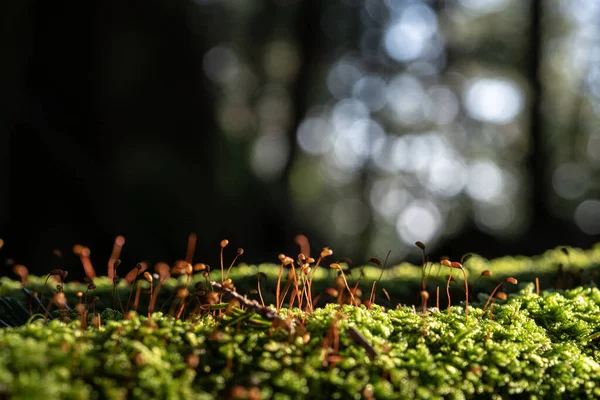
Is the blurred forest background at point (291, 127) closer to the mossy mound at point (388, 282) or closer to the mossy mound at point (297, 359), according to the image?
the mossy mound at point (388, 282)

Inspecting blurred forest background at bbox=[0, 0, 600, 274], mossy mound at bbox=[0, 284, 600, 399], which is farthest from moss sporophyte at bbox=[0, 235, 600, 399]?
blurred forest background at bbox=[0, 0, 600, 274]

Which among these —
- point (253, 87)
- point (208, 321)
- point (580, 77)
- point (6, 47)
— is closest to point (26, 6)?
point (6, 47)

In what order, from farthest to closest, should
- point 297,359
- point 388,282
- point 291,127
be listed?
point 291,127 < point 388,282 < point 297,359

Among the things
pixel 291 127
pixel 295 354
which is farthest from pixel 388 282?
pixel 291 127

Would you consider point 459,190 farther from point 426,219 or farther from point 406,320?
point 406,320

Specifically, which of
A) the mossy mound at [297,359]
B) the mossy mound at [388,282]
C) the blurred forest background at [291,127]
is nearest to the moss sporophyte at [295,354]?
the mossy mound at [297,359]

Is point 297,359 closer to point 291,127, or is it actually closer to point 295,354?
point 295,354
